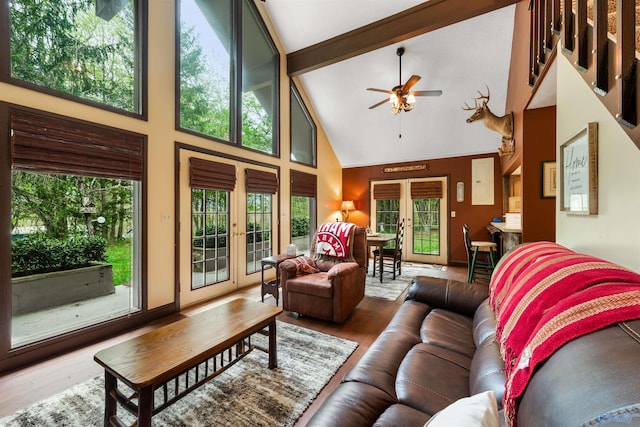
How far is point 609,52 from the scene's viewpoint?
1.23 m

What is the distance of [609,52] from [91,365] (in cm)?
390

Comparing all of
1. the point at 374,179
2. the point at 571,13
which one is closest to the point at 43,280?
the point at 571,13

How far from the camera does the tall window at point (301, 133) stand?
5332mm

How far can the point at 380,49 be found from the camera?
4301 millimetres

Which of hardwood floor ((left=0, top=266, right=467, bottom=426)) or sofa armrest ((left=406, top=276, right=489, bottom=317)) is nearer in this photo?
hardwood floor ((left=0, top=266, right=467, bottom=426))

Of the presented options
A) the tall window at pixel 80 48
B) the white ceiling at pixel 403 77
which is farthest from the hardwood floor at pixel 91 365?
the white ceiling at pixel 403 77

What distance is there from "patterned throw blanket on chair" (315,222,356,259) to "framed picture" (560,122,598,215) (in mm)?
2088

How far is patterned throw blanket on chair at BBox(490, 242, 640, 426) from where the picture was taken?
640 mm

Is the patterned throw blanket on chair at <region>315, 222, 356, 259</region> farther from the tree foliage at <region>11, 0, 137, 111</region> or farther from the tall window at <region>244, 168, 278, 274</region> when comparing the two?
the tree foliage at <region>11, 0, 137, 111</region>

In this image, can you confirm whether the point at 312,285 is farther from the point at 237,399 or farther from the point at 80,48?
the point at 80,48

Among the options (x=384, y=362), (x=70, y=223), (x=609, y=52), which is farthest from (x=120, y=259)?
(x=609, y=52)

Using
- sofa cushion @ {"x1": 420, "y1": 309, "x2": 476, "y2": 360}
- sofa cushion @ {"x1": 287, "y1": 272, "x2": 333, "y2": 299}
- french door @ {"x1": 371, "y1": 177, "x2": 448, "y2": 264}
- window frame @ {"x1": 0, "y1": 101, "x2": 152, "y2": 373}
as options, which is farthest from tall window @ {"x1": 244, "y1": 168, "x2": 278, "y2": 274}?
french door @ {"x1": 371, "y1": 177, "x2": 448, "y2": 264}

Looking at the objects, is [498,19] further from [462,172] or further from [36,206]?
[36,206]

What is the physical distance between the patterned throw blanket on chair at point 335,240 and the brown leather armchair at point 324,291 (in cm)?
36
